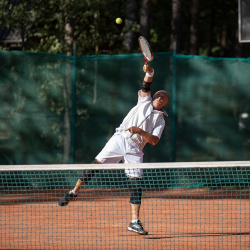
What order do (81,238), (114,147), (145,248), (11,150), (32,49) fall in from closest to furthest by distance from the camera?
(145,248), (81,238), (114,147), (11,150), (32,49)

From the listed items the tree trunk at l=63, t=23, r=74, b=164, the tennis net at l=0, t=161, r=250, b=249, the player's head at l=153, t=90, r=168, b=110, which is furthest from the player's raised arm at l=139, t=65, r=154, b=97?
the tree trunk at l=63, t=23, r=74, b=164

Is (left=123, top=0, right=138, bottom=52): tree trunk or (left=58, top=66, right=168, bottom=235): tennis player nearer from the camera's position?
(left=58, top=66, right=168, bottom=235): tennis player

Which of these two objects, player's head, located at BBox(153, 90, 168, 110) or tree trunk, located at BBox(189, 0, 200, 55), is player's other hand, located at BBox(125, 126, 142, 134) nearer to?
player's head, located at BBox(153, 90, 168, 110)

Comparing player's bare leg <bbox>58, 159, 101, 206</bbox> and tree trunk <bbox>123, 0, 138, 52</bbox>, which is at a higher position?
tree trunk <bbox>123, 0, 138, 52</bbox>

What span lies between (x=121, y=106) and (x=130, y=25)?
3.59 meters

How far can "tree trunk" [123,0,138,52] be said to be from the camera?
12.2 metres

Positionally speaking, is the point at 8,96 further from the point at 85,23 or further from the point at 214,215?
the point at 214,215

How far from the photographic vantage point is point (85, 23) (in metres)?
11.6

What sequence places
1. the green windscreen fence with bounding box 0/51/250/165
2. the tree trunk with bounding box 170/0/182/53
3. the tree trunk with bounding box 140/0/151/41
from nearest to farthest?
the green windscreen fence with bounding box 0/51/250/165
the tree trunk with bounding box 140/0/151/41
the tree trunk with bounding box 170/0/182/53

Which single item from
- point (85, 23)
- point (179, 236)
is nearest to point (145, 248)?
point (179, 236)

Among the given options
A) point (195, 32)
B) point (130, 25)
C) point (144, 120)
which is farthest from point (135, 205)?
point (195, 32)

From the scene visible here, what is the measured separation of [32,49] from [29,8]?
0.87 m

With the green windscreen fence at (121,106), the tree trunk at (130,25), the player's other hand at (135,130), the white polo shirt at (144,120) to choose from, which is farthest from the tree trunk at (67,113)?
the player's other hand at (135,130)

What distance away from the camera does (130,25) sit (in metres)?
12.4
